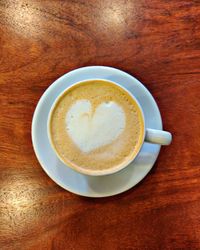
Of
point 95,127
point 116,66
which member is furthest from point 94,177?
point 116,66

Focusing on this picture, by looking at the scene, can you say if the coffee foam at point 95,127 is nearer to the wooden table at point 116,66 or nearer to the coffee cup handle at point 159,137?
the coffee cup handle at point 159,137

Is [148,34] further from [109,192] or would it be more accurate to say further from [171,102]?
[109,192]

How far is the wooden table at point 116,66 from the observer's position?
2.58ft

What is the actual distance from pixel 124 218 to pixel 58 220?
0.60ft

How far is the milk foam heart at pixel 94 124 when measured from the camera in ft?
2.30

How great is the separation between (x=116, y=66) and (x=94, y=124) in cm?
22

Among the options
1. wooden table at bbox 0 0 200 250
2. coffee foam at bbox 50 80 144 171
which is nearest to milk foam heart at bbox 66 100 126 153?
coffee foam at bbox 50 80 144 171

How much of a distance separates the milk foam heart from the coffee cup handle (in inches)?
2.6

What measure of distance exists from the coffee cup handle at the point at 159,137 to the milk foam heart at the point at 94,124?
0.07 m

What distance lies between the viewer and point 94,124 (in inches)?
27.6

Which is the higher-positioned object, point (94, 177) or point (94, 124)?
point (94, 124)

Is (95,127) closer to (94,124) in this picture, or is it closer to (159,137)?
(94,124)

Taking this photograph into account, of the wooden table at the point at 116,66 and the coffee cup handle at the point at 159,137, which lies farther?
the wooden table at the point at 116,66

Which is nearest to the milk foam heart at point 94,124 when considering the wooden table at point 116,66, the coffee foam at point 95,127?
the coffee foam at point 95,127
